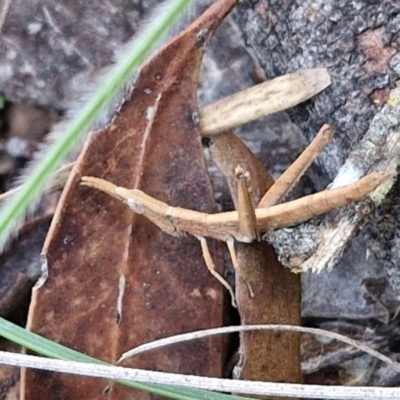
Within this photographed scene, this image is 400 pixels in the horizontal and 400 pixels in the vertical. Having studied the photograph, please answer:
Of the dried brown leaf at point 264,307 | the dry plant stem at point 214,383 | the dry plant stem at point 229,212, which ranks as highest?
the dry plant stem at point 229,212

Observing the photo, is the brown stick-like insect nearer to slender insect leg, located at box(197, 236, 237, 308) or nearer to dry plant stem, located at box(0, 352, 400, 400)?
slender insect leg, located at box(197, 236, 237, 308)

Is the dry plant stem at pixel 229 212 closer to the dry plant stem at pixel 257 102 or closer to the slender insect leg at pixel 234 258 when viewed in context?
the slender insect leg at pixel 234 258

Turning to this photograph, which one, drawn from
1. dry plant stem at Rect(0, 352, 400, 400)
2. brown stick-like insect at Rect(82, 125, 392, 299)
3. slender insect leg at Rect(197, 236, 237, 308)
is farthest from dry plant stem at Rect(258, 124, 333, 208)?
dry plant stem at Rect(0, 352, 400, 400)

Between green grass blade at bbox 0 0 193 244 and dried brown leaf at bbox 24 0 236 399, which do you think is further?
dried brown leaf at bbox 24 0 236 399

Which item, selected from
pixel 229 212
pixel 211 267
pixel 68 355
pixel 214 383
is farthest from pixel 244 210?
pixel 68 355

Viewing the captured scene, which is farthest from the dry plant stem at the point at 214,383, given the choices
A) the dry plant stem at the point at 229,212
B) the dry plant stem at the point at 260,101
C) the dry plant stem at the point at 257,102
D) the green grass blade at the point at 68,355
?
the dry plant stem at the point at 257,102

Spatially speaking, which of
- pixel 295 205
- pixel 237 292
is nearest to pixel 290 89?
pixel 295 205

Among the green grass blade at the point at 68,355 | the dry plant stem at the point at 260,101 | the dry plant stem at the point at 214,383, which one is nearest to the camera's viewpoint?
the dry plant stem at the point at 214,383

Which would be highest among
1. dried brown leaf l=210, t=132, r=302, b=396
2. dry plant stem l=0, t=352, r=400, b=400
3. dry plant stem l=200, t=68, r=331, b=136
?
dry plant stem l=200, t=68, r=331, b=136

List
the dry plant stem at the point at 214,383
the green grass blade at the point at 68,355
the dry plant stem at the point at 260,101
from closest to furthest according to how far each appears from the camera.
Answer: the dry plant stem at the point at 214,383, the green grass blade at the point at 68,355, the dry plant stem at the point at 260,101
